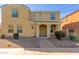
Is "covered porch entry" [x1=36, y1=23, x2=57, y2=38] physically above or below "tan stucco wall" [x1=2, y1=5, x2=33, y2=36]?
below

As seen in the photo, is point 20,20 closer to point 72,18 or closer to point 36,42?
point 36,42

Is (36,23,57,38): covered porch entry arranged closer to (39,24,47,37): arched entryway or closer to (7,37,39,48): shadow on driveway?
(39,24,47,37): arched entryway

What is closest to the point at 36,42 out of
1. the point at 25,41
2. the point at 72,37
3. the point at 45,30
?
the point at 25,41

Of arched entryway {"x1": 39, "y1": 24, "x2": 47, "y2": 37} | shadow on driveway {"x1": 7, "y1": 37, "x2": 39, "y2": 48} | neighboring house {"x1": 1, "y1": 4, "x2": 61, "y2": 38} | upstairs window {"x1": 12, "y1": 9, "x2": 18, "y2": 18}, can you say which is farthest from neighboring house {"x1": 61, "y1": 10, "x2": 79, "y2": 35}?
upstairs window {"x1": 12, "y1": 9, "x2": 18, "y2": 18}

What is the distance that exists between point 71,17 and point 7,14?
8176 millimetres

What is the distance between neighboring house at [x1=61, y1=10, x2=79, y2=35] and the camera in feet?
74.7

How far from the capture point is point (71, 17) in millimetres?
26203

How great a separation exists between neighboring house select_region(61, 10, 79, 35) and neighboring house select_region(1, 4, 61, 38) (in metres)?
0.81

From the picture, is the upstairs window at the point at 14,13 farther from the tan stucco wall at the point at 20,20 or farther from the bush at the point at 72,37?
the bush at the point at 72,37

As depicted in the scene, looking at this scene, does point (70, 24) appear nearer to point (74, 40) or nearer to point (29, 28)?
point (74, 40)

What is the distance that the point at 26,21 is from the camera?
75.2ft
